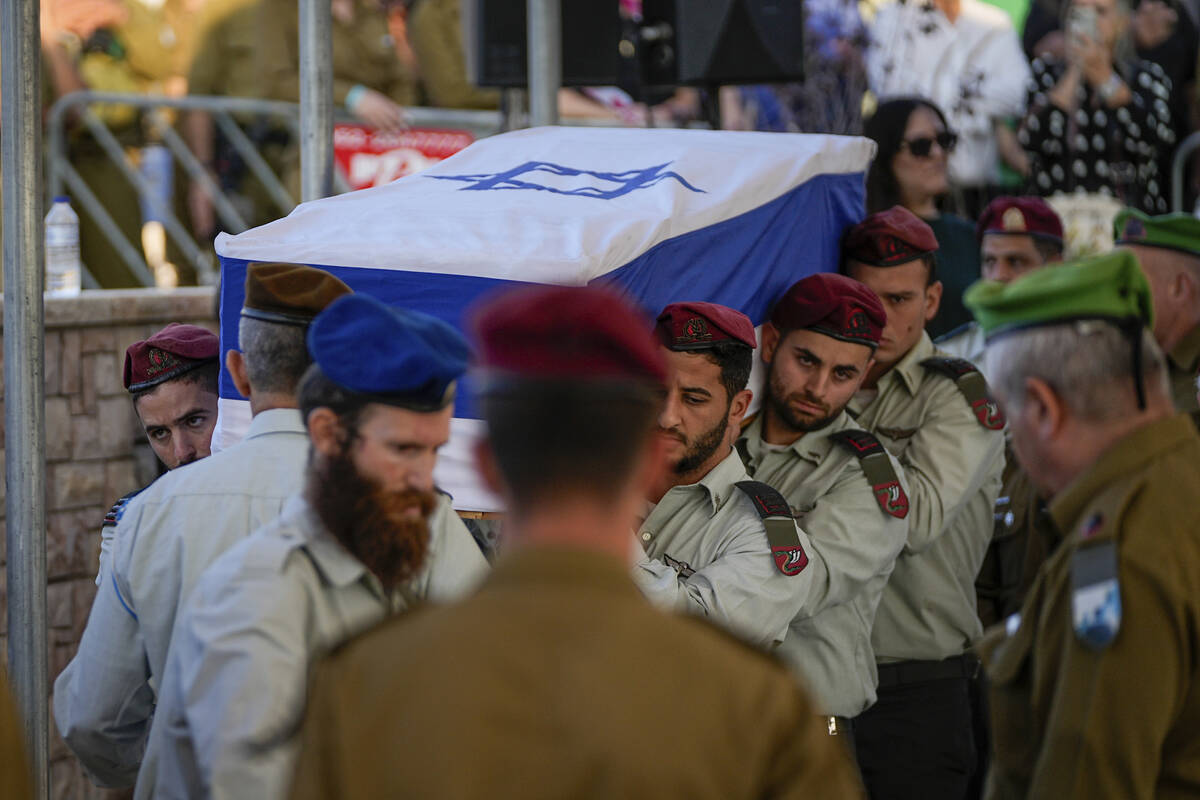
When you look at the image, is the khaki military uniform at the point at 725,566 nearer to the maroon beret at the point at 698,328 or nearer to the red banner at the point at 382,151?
the maroon beret at the point at 698,328

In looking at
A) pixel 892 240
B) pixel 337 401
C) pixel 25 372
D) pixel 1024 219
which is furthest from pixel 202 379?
pixel 1024 219

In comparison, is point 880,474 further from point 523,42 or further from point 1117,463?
point 523,42

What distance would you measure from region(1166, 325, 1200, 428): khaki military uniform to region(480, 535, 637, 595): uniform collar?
2.15 m

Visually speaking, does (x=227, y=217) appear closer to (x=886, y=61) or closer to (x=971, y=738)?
(x=886, y=61)

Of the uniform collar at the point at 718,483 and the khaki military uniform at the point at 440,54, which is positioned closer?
the uniform collar at the point at 718,483

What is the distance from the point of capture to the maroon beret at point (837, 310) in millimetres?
3316

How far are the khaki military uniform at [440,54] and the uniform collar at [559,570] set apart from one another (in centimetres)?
610

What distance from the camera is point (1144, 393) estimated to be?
1.99m

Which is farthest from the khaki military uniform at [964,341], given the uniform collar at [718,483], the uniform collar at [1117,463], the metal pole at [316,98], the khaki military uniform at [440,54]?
the khaki military uniform at [440,54]

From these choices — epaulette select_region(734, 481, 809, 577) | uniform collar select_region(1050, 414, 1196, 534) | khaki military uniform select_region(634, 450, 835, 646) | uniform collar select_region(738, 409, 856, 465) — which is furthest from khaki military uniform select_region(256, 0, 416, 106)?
uniform collar select_region(1050, 414, 1196, 534)

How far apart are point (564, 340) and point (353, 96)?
5311mm

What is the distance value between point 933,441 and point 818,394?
32cm

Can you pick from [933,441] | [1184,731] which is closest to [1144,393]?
[1184,731]

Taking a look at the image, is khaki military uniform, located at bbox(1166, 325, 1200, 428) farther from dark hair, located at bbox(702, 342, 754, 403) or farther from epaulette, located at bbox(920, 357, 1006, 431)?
dark hair, located at bbox(702, 342, 754, 403)
